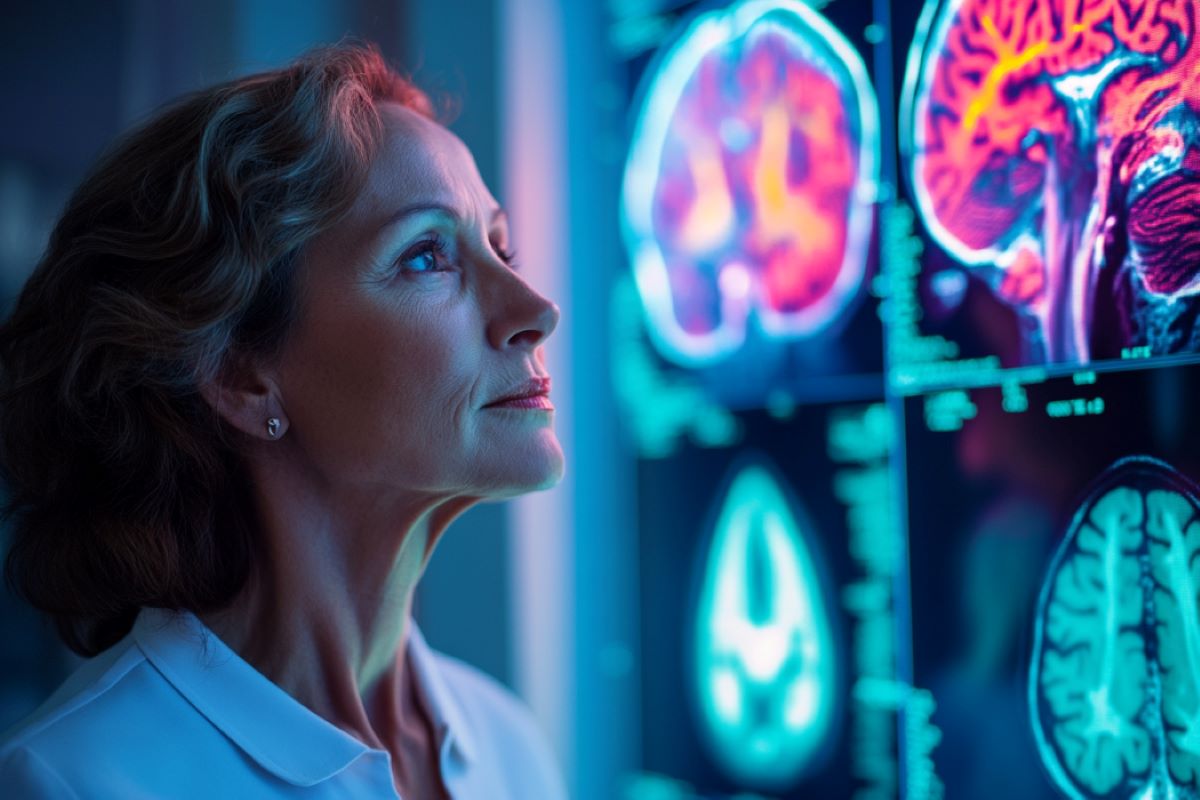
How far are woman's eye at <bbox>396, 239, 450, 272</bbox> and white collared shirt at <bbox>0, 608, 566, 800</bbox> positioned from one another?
45cm

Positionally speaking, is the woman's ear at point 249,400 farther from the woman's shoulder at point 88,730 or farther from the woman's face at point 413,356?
the woman's shoulder at point 88,730

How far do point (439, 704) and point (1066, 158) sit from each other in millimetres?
970

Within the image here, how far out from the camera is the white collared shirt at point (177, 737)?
94cm

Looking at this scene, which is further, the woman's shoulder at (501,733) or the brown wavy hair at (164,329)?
the woman's shoulder at (501,733)

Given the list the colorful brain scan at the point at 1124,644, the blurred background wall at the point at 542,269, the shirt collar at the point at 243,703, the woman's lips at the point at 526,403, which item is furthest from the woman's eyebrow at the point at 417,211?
the colorful brain scan at the point at 1124,644

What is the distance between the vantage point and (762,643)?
1.48 meters

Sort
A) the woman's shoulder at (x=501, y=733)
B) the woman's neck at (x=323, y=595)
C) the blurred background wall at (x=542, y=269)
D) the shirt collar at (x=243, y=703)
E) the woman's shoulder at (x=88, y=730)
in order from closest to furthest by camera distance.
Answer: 1. the woman's shoulder at (x=88, y=730)
2. the shirt collar at (x=243, y=703)
3. the woman's neck at (x=323, y=595)
4. the woman's shoulder at (x=501, y=733)
5. the blurred background wall at (x=542, y=269)

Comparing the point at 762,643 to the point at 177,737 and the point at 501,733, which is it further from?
the point at 177,737

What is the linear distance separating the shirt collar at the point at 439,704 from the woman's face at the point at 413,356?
0.28m

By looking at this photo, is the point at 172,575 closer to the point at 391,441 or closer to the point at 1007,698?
the point at 391,441

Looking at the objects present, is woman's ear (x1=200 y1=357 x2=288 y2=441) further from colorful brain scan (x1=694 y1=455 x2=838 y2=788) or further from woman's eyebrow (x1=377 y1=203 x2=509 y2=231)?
colorful brain scan (x1=694 y1=455 x2=838 y2=788)

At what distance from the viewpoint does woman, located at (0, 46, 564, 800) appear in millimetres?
1060

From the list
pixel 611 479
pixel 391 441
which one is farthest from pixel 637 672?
pixel 391 441

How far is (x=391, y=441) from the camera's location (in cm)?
109
